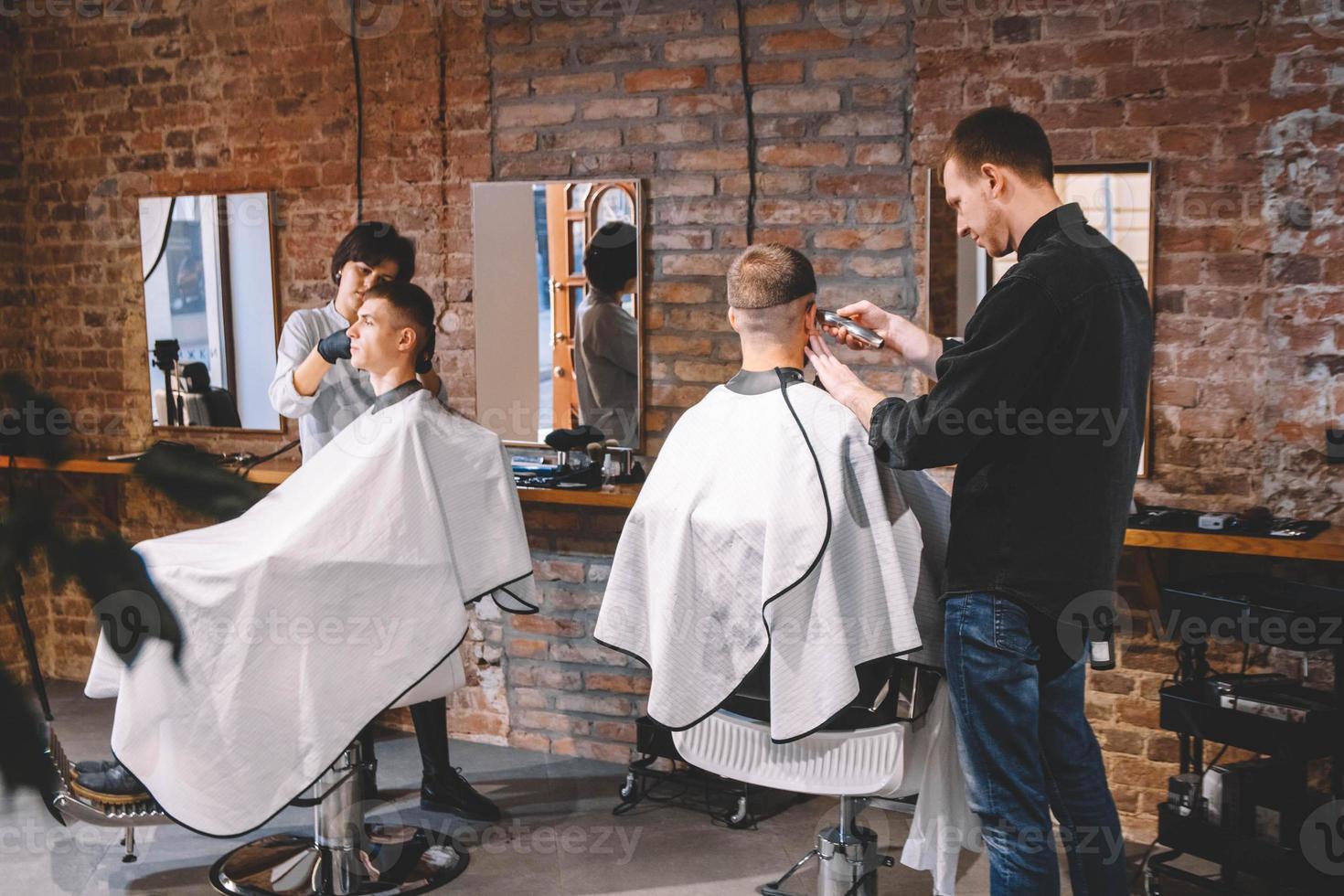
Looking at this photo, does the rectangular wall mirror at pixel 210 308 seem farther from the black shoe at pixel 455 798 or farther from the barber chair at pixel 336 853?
the barber chair at pixel 336 853

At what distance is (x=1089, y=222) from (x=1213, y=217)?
0.29m

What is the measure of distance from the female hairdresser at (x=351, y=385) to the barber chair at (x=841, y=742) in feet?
4.09

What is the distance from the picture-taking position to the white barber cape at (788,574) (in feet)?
7.06

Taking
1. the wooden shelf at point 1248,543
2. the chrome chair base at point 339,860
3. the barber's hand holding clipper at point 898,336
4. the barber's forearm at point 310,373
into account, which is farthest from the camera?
the barber's forearm at point 310,373

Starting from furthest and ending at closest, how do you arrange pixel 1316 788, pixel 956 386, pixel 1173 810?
pixel 1316 788, pixel 1173 810, pixel 956 386

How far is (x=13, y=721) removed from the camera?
592 mm

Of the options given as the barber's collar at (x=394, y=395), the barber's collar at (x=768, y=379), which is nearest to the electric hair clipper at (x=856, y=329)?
the barber's collar at (x=768, y=379)

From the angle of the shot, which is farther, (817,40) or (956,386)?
(817,40)

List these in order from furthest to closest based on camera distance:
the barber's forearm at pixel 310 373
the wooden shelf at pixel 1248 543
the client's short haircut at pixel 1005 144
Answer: the barber's forearm at pixel 310 373, the wooden shelf at pixel 1248 543, the client's short haircut at pixel 1005 144

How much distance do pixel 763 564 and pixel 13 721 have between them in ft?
5.55

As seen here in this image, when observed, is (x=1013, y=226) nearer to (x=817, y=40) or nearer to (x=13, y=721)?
(x=817, y=40)

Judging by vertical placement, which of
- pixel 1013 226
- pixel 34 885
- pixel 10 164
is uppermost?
pixel 10 164

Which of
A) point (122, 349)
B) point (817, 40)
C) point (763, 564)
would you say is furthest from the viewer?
point (122, 349)

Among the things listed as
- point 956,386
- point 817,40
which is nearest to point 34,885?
point 956,386
